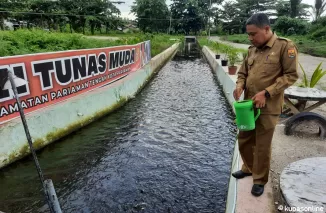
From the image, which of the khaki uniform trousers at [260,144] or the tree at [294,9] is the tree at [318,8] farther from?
the khaki uniform trousers at [260,144]

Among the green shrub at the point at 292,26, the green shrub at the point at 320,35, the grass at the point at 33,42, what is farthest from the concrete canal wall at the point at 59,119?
the green shrub at the point at 292,26

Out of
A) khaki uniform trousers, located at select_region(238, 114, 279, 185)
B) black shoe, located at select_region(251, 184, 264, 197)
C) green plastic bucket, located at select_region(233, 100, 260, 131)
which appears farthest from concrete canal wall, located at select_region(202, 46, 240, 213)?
green plastic bucket, located at select_region(233, 100, 260, 131)

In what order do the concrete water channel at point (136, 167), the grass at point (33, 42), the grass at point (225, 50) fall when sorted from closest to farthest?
the concrete water channel at point (136, 167) < the grass at point (33, 42) < the grass at point (225, 50)

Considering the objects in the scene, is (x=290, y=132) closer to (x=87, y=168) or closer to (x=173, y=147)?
(x=173, y=147)

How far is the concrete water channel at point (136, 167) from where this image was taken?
12.7ft

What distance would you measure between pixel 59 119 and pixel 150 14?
201ft

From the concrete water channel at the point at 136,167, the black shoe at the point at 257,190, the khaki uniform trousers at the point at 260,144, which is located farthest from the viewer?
the concrete water channel at the point at 136,167

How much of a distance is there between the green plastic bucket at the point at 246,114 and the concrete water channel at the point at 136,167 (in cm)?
157

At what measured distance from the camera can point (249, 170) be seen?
138 inches

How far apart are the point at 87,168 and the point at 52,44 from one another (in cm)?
546

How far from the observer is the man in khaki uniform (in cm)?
268

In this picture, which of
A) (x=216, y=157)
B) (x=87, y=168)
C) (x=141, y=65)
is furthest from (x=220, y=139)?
(x=141, y=65)

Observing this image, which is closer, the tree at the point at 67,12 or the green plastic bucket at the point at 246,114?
the green plastic bucket at the point at 246,114

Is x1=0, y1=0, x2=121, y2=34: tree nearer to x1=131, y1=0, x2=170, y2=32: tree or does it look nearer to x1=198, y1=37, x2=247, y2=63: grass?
x1=198, y1=37, x2=247, y2=63: grass
